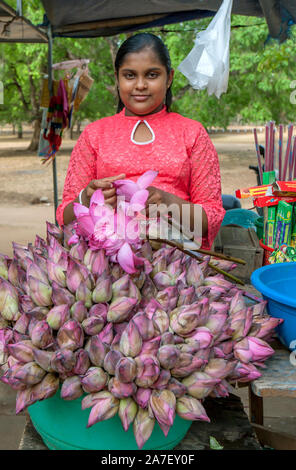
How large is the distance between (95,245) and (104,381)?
25 centimetres

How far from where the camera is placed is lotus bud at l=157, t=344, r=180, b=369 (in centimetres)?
76

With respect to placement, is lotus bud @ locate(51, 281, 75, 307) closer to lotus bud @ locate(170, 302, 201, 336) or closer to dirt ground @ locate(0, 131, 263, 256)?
lotus bud @ locate(170, 302, 201, 336)

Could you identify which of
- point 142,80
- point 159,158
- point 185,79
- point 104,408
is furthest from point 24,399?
point 185,79

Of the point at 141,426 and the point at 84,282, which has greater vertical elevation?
the point at 84,282

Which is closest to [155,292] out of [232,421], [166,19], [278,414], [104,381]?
[104,381]

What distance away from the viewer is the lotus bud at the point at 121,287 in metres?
0.82

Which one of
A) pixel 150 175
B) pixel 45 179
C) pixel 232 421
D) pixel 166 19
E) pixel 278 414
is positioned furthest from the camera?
pixel 45 179

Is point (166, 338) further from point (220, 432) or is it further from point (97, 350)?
point (220, 432)

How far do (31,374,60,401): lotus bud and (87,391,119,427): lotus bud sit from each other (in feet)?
0.27

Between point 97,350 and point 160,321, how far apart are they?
0.13m

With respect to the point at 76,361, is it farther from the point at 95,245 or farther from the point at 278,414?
the point at 278,414

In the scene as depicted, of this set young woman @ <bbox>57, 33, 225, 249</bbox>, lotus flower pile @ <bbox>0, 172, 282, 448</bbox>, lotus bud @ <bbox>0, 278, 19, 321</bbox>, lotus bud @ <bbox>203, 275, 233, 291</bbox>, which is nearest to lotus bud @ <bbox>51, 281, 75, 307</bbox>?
lotus flower pile @ <bbox>0, 172, 282, 448</bbox>

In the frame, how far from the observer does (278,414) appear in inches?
98.3

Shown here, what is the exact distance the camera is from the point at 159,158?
66.4 inches
